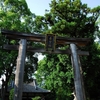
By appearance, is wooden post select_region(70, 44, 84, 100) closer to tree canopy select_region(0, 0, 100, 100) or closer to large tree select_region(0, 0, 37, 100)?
tree canopy select_region(0, 0, 100, 100)

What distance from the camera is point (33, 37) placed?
7746 millimetres

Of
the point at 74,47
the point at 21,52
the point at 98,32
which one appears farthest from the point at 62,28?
the point at 21,52

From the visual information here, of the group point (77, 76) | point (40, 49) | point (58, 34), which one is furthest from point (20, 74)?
point (58, 34)

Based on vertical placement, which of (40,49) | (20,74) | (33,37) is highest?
(33,37)

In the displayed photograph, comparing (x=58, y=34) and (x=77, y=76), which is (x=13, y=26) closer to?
(x=58, y=34)

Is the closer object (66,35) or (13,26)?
(13,26)

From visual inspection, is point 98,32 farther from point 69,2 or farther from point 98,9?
point 69,2

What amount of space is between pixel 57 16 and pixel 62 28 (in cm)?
278

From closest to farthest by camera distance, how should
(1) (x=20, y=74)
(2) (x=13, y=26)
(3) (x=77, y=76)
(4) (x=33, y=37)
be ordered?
(1) (x=20, y=74)
(3) (x=77, y=76)
(4) (x=33, y=37)
(2) (x=13, y=26)

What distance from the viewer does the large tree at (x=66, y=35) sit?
50.9 ft

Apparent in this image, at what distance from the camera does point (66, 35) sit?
16906mm

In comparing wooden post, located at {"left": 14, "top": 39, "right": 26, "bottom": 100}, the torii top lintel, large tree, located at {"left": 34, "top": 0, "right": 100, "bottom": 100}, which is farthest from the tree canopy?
wooden post, located at {"left": 14, "top": 39, "right": 26, "bottom": 100}

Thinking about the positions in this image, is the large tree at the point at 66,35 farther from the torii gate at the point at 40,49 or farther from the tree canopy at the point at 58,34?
the torii gate at the point at 40,49

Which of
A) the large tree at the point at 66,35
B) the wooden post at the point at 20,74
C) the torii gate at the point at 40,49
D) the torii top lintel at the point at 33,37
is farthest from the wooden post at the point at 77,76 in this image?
the large tree at the point at 66,35
